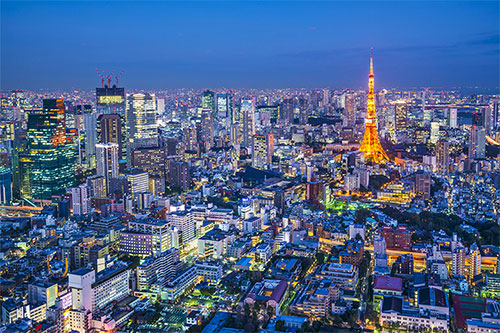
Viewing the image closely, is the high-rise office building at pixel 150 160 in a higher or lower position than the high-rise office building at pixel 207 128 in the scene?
lower

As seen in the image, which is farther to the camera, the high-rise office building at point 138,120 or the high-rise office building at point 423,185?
the high-rise office building at point 138,120

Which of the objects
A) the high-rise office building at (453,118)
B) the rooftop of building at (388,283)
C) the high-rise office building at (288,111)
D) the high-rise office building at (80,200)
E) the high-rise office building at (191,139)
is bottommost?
the rooftop of building at (388,283)

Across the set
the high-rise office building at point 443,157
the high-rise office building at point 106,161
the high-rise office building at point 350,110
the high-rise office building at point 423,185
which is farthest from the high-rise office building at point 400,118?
the high-rise office building at point 106,161

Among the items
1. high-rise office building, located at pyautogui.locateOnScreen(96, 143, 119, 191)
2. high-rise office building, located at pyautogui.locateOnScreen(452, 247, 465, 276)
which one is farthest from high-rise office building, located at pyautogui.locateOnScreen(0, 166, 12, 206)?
high-rise office building, located at pyautogui.locateOnScreen(452, 247, 465, 276)

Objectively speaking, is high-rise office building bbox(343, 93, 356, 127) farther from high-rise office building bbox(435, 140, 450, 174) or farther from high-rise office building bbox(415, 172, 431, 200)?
high-rise office building bbox(415, 172, 431, 200)

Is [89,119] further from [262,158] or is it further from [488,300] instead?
[488,300]

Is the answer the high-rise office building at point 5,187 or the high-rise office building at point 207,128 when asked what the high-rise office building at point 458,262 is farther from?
the high-rise office building at point 207,128

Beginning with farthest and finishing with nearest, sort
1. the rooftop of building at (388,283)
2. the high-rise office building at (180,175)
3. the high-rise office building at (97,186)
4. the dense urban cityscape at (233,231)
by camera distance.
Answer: the high-rise office building at (180,175), the high-rise office building at (97,186), the rooftop of building at (388,283), the dense urban cityscape at (233,231)

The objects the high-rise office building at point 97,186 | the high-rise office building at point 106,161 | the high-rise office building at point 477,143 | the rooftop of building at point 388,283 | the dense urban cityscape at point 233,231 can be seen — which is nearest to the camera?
the dense urban cityscape at point 233,231

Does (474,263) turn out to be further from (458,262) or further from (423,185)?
(423,185)
